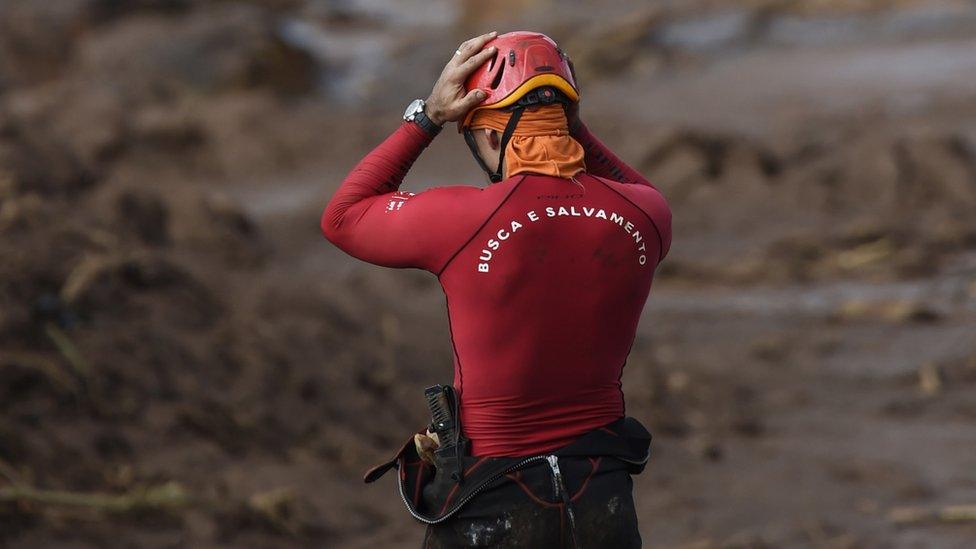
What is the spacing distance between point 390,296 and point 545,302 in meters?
7.79

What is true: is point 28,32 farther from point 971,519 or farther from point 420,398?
point 971,519

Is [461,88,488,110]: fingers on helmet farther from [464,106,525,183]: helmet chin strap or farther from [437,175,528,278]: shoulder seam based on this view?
[437,175,528,278]: shoulder seam

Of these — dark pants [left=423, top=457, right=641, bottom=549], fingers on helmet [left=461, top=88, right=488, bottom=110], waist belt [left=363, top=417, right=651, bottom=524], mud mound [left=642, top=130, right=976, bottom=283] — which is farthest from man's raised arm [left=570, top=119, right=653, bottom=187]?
mud mound [left=642, top=130, right=976, bottom=283]

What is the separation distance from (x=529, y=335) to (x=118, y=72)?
56.0 feet

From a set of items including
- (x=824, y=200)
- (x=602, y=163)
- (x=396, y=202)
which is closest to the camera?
(x=396, y=202)

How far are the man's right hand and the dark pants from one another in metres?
0.78

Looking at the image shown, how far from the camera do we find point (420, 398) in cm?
786

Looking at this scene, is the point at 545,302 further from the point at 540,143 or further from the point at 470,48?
the point at 470,48

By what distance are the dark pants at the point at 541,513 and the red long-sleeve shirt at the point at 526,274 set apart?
66 millimetres

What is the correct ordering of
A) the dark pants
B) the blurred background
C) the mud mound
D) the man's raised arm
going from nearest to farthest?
the dark pants, the man's raised arm, the blurred background, the mud mound

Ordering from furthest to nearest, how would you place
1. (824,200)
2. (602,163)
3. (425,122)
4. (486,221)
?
(824,200) → (602,163) → (425,122) → (486,221)

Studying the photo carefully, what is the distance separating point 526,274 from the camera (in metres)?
2.78

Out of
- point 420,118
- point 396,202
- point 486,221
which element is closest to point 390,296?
point 420,118

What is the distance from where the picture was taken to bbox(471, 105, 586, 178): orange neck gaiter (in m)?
2.81
